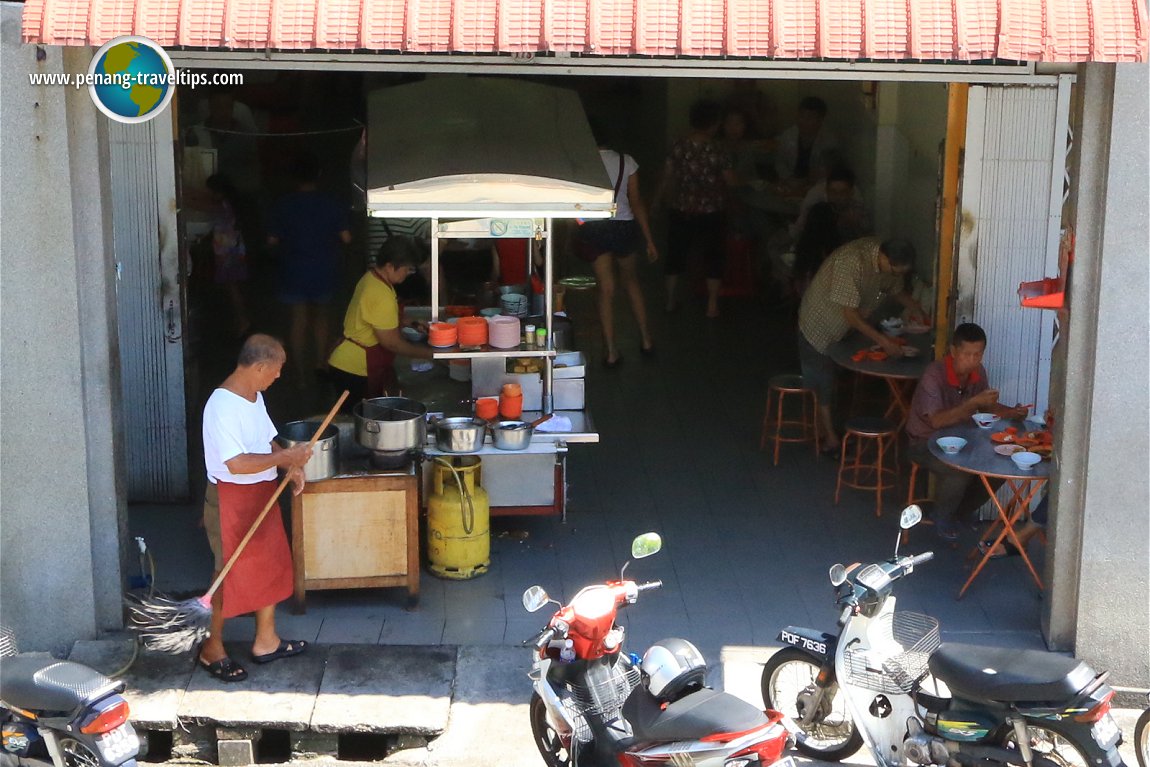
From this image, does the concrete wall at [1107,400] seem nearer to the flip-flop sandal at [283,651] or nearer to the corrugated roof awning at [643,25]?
the corrugated roof awning at [643,25]

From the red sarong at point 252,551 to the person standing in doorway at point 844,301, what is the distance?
405 cm

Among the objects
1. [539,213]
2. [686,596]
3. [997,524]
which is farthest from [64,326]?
[997,524]

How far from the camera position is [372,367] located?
8562 millimetres

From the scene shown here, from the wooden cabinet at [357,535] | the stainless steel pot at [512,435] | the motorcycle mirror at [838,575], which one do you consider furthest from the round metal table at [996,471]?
the wooden cabinet at [357,535]

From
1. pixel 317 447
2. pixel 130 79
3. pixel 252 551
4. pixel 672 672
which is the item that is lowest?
pixel 672 672

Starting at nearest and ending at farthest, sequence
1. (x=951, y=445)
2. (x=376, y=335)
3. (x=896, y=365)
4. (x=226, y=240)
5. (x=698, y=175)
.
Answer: (x=951, y=445), (x=376, y=335), (x=896, y=365), (x=226, y=240), (x=698, y=175)

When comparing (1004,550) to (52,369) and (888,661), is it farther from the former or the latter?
(52,369)

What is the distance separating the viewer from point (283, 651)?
673 centimetres

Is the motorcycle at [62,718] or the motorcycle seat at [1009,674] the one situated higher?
the motorcycle seat at [1009,674]

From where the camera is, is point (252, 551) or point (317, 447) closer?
point (252, 551)

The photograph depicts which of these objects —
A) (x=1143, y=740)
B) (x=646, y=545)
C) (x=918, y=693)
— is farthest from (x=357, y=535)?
(x=1143, y=740)

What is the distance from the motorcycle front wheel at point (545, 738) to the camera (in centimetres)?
586

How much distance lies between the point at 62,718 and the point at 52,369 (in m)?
1.76

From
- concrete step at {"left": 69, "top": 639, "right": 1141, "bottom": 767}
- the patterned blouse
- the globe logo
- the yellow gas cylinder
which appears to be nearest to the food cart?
the yellow gas cylinder
